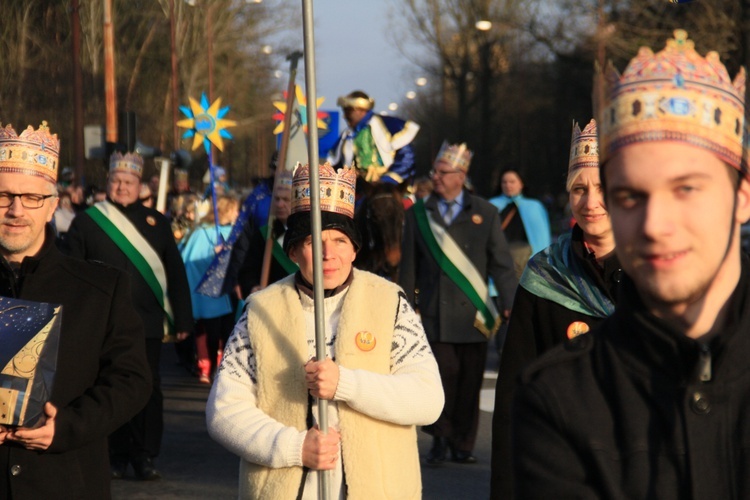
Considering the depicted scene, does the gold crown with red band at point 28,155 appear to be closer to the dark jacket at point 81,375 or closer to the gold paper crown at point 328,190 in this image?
the dark jacket at point 81,375

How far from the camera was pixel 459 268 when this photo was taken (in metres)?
9.47

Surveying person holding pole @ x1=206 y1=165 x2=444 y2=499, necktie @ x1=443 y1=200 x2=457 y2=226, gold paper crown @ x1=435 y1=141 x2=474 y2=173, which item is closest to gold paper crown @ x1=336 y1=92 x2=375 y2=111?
gold paper crown @ x1=435 y1=141 x2=474 y2=173

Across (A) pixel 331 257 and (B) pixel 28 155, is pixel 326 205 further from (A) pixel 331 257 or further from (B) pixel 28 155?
(B) pixel 28 155

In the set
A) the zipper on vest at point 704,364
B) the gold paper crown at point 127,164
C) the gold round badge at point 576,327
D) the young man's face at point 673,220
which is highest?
the gold paper crown at point 127,164

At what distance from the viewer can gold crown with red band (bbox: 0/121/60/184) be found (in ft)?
15.0

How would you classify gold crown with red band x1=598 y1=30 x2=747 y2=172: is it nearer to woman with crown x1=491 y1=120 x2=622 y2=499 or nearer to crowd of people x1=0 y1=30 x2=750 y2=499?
crowd of people x1=0 y1=30 x2=750 y2=499

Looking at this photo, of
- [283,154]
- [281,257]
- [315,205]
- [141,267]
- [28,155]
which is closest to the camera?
[315,205]

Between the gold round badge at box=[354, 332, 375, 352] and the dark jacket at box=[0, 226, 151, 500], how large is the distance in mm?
699

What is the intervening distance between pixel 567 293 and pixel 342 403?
787mm

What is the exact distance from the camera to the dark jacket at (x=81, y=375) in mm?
4254

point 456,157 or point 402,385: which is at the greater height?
point 456,157

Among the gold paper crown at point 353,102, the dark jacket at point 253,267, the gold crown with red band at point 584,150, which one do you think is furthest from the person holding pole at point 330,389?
the gold paper crown at point 353,102

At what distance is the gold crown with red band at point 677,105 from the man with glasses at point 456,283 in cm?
706

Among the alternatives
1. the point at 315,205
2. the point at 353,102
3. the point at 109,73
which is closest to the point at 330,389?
the point at 315,205
